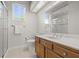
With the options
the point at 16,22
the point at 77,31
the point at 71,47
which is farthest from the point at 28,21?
the point at 71,47

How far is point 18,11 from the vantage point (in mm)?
5398

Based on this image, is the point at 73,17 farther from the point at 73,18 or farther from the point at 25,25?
the point at 25,25

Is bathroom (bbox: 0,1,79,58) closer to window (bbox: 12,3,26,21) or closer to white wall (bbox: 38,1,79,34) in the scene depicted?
window (bbox: 12,3,26,21)

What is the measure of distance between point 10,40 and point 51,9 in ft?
8.37

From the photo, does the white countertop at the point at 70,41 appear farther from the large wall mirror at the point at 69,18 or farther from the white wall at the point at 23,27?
the white wall at the point at 23,27

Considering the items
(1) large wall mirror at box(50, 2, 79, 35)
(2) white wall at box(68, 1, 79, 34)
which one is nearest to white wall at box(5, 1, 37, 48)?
(1) large wall mirror at box(50, 2, 79, 35)

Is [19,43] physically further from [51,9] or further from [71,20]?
[71,20]

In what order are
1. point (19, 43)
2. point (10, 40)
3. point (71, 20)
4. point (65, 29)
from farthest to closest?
point (19, 43) < point (10, 40) < point (65, 29) < point (71, 20)

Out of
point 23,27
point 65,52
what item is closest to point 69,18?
point 65,52

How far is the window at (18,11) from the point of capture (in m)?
5.24

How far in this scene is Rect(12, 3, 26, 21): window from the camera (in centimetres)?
524

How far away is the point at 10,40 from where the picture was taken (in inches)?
196

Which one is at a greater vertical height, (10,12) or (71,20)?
(10,12)

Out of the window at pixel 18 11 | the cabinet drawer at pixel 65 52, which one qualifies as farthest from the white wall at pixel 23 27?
the cabinet drawer at pixel 65 52
